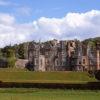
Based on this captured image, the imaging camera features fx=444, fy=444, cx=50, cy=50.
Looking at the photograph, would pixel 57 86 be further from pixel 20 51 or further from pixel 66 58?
pixel 20 51

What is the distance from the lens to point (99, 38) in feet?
582

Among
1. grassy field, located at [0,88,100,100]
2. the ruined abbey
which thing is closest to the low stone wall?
grassy field, located at [0,88,100,100]

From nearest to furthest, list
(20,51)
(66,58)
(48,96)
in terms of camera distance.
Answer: (48,96) → (66,58) → (20,51)

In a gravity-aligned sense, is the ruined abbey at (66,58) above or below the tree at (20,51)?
below

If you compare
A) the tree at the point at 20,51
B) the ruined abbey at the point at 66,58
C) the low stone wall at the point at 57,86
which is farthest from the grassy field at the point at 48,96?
the tree at the point at 20,51

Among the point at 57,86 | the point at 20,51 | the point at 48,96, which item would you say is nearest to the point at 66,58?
the point at 20,51

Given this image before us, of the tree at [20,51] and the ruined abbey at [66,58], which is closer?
the ruined abbey at [66,58]

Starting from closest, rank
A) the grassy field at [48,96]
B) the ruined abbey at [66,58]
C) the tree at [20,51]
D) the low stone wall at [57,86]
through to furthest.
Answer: the grassy field at [48,96]
the low stone wall at [57,86]
the ruined abbey at [66,58]
the tree at [20,51]

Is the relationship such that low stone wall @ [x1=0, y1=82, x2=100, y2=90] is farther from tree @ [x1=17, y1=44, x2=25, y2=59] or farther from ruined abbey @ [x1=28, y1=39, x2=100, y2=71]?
tree @ [x1=17, y1=44, x2=25, y2=59]

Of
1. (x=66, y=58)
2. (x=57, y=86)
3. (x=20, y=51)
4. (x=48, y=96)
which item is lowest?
(x=48, y=96)

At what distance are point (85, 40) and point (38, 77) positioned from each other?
3606 inches

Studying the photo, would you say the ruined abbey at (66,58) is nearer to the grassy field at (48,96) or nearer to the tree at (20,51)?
the tree at (20,51)

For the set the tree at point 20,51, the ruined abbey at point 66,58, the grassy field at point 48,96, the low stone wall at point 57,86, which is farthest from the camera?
the tree at point 20,51

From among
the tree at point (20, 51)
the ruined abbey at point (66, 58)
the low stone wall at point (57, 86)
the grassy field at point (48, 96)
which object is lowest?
the grassy field at point (48, 96)
